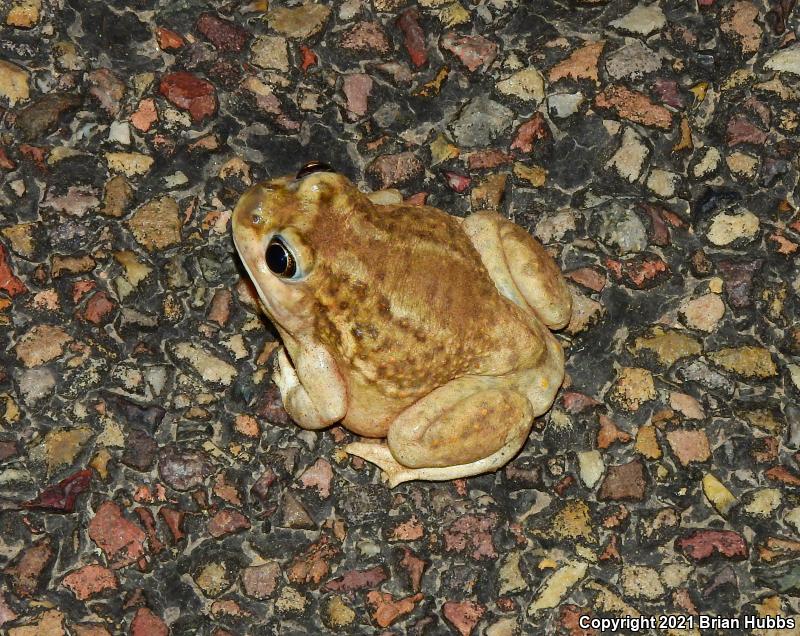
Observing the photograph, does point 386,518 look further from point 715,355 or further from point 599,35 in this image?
point 599,35

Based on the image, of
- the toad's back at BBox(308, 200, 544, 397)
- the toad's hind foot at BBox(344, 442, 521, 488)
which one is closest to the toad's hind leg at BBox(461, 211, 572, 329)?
the toad's back at BBox(308, 200, 544, 397)

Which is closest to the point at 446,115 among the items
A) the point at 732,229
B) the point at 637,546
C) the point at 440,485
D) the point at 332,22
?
the point at 332,22

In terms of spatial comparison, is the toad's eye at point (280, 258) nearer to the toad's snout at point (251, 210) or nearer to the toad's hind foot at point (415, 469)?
the toad's snout at point (251, 210)

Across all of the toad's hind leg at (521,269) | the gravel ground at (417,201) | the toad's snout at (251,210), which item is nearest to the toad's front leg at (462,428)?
the gravel ground at (417,201)

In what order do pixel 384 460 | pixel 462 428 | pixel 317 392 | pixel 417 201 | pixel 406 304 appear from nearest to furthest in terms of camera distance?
pixel 406 304 < pixel 462 428 < pixel 317 392 < pixel 384 460 < pixel 417 201

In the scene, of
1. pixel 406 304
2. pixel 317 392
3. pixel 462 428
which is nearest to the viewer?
pixel 406 304

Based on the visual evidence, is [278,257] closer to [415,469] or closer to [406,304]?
[406,304]

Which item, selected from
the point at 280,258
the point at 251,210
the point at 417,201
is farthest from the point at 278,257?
the point at 417,201

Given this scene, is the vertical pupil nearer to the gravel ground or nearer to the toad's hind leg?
the gravel ground
